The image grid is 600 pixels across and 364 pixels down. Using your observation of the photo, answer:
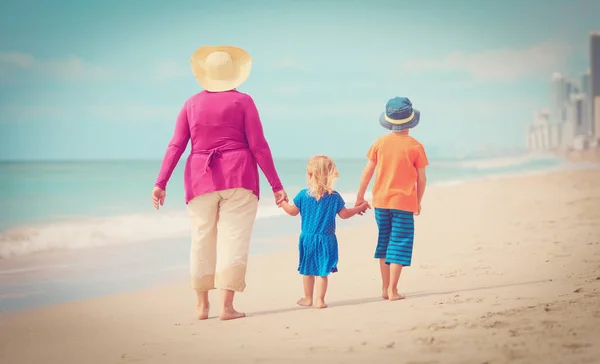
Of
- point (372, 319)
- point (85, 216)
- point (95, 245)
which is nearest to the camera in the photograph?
point (372, 319)

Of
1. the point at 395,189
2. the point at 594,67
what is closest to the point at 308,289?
the point at 395,189

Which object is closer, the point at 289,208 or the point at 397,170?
the point at 289,208

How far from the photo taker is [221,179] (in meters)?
3.59

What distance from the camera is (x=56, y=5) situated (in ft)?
116

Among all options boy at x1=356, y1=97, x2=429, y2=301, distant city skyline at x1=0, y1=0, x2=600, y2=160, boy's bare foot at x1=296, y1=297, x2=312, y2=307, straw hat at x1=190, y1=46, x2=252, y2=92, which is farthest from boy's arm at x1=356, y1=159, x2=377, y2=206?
distant city skyline at x1=0, y1=0, x2=600, y2=160

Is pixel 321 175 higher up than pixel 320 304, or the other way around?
pixel 321 175

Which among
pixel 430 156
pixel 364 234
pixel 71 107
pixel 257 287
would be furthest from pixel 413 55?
pixel 257 287

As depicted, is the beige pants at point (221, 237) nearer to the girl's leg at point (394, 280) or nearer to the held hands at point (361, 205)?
the held hands at point (361, 205)

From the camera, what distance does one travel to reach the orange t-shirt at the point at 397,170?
12.8ft

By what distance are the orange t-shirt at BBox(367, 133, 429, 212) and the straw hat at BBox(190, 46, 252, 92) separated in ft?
2.56

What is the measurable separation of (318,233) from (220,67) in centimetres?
92

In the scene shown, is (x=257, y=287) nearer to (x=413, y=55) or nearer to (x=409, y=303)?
(x=409, y=303)

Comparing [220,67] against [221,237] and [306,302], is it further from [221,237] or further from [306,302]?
[306,302]

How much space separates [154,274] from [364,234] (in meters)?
2.49
